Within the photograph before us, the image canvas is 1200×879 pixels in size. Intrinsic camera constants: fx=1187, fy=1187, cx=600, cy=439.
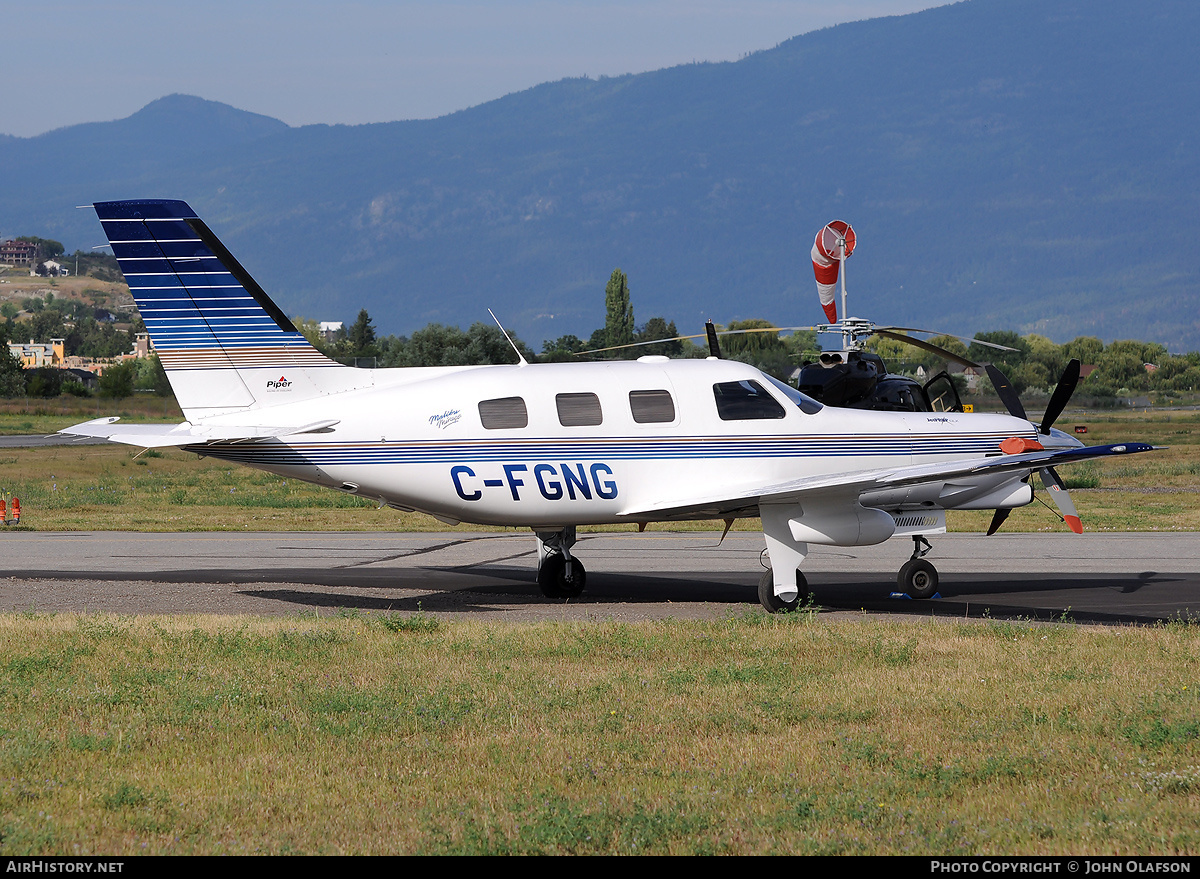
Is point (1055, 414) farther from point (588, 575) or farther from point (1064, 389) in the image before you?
point (588, 575)

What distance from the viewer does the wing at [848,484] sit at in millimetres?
14539

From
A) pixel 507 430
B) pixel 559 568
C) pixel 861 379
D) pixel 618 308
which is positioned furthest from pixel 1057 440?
pixel 618 308

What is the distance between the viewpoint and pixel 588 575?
1978 centimetres

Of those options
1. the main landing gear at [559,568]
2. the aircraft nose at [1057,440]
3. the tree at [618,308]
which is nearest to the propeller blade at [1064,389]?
the aircraft nose at [1057,440]

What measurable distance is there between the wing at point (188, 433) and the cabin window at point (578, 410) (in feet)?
9.69

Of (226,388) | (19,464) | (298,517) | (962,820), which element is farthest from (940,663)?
(19,464)

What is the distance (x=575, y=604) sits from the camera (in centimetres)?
1673

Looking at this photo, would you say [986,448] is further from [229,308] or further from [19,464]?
[19,464]

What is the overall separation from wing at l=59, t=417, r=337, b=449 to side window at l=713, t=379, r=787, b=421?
5095 mm

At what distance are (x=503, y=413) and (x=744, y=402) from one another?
3.22m

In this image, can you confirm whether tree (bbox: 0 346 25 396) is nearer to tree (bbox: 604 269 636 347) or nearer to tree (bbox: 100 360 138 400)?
tree (bbox: 100 360 138 400)

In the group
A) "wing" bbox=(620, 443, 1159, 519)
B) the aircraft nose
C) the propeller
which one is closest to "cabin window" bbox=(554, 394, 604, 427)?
"wing" bbox=(620, 443, 1159, 519)

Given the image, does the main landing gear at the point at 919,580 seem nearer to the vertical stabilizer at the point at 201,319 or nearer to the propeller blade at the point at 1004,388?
the propeller blade at the point at 1004,388
